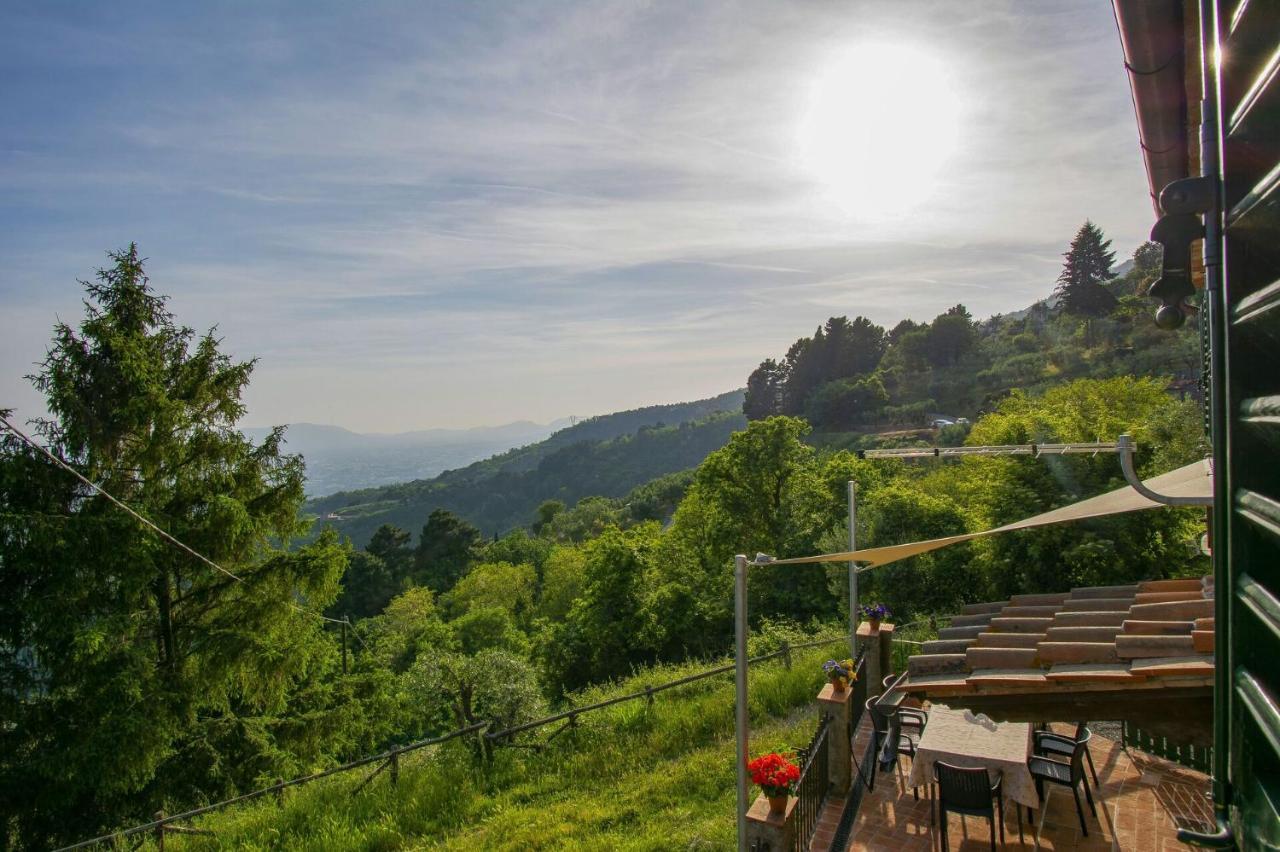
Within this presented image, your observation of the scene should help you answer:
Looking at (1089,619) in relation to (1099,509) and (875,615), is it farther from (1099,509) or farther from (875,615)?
(875,615)

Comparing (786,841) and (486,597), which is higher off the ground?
(786,841)

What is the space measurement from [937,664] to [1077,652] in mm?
710

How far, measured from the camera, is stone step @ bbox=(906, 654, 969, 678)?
3.75 m

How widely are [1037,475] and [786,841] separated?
1024 centimetres

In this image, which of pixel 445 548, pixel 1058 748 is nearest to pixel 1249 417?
pixel 1058 748

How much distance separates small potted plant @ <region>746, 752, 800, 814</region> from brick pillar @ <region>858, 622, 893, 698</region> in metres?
3.20

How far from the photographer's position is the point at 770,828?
5004mm

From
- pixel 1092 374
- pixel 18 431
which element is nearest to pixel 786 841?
pixel 18 431

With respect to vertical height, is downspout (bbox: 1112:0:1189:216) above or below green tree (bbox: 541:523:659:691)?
above

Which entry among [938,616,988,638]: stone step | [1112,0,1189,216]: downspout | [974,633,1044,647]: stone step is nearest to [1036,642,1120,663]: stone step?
[974,633,1044,647]: stone step

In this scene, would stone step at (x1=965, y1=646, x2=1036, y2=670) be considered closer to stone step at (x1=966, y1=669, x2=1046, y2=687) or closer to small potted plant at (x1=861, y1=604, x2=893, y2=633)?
stone step at (x1=966, y1=669, x2=1046, y2=687)

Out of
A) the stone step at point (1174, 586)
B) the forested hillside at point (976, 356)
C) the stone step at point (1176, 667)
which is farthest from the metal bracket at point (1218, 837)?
the forested hillside at point (976, 356)

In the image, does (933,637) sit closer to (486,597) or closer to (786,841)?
(786,841)

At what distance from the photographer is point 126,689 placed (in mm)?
8555
